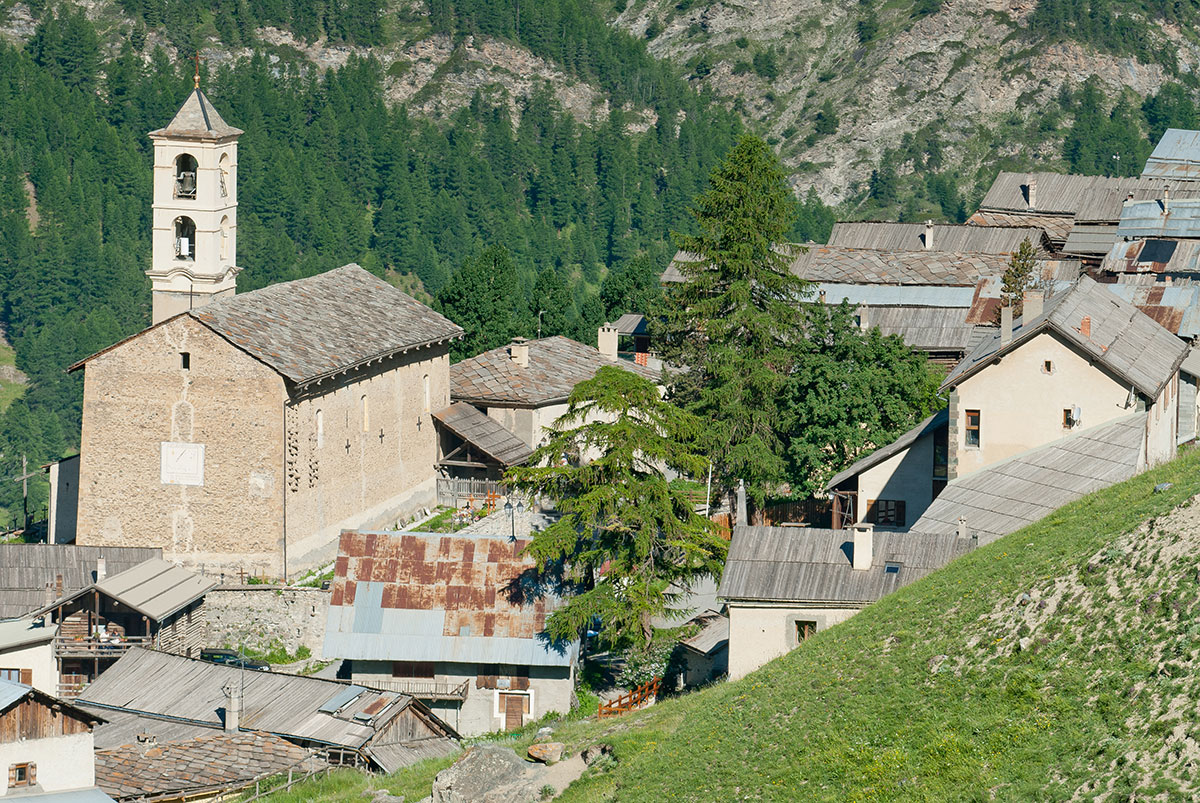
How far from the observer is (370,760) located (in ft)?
153

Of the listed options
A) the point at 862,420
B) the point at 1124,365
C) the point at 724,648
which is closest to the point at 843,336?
the point at 862,420

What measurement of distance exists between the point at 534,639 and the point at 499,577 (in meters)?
2.24

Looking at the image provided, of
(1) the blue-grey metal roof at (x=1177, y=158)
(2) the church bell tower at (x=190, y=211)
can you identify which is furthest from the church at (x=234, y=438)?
(1) the blue-grey metal roof at (x=1177, y=158)

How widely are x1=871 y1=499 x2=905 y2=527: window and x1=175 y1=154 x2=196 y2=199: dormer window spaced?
1047 inches

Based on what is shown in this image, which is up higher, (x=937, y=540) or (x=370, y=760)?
(x=937, y=540)

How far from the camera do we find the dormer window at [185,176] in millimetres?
68812

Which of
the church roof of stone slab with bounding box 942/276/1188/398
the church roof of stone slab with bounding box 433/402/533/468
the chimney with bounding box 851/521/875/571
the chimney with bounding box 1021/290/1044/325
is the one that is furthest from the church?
the chimney with bounding box 1021/290/1044/325

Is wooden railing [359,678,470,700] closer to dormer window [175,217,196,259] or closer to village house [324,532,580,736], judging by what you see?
village house [324,532,580,736]

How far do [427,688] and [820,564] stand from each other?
1199 cm

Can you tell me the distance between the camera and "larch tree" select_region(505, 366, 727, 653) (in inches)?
1996

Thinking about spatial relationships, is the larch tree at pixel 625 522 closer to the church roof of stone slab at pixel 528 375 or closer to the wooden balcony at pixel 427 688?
the wooden balcony at pixel 427 688

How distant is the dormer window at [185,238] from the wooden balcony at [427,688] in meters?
22.1

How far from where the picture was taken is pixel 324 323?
211 feet

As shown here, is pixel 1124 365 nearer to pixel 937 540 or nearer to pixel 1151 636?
pixel 937 540
